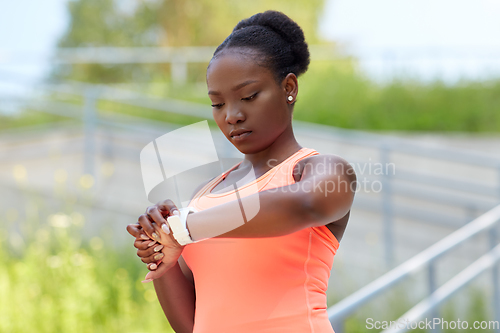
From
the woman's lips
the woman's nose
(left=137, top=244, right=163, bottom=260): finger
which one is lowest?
(left=137, top=244, right=163, bottom=260): finger

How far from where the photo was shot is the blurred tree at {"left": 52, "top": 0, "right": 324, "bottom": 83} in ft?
39.9

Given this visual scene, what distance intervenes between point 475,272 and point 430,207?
2931 mm

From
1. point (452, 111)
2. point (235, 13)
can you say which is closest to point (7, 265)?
point (452, 111)

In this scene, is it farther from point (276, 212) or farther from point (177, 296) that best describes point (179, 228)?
point (177, 296)

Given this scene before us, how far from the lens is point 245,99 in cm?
96

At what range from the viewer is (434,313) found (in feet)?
10.0

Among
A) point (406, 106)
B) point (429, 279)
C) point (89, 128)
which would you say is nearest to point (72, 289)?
point (429, 279)

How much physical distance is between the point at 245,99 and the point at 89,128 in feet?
19.5

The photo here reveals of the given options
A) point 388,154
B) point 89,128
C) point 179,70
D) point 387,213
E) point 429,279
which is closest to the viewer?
point 429,279

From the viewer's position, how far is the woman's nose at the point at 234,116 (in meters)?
0.95

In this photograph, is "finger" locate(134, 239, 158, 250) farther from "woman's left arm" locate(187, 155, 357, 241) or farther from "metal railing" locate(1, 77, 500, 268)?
"metal railing" locate(1, 77, 500, 268)

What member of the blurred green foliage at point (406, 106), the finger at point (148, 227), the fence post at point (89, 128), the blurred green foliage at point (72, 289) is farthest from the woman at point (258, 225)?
the blurred green foliage at point (406, 106)

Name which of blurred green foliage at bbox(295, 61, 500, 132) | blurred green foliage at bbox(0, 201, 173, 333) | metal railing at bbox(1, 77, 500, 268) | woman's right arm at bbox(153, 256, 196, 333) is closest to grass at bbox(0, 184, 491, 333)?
blurred green foliage at bbox(0, 201, 173, 333)

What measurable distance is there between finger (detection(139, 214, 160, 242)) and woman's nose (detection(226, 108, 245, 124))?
0.25m
